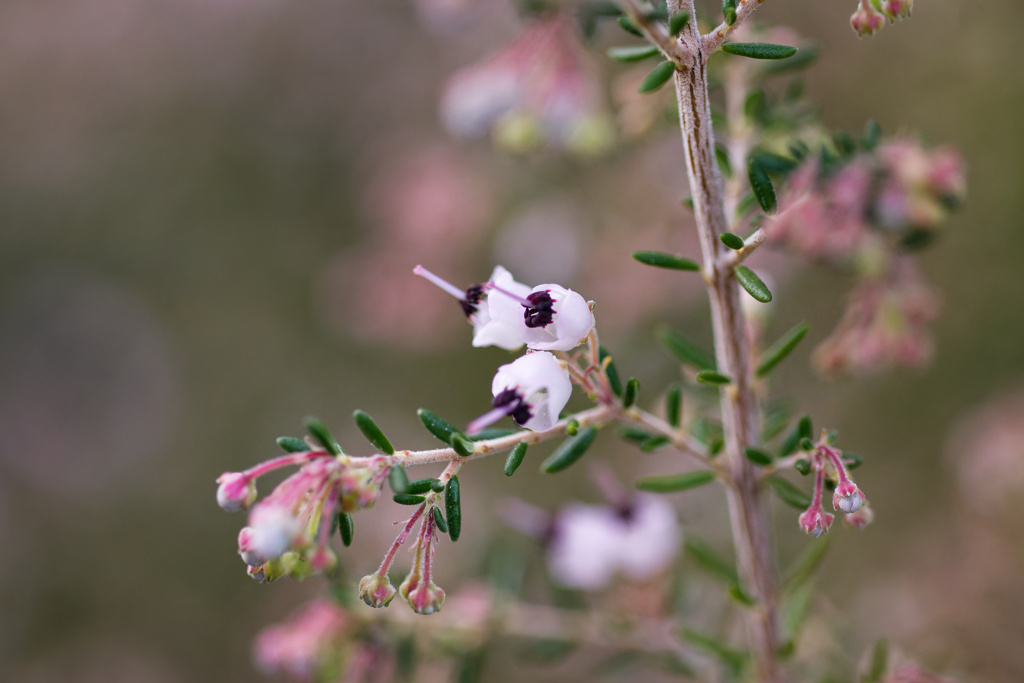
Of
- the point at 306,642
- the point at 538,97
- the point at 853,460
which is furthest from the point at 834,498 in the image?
the point at 538,97

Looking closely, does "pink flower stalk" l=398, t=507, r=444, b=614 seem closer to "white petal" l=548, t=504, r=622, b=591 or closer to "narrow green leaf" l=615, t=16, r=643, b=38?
"narrow green leaf" l=615, t=16, r=643, b=38

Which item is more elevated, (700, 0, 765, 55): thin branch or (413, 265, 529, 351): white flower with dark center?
(700, 0, 765, 55): thin branch

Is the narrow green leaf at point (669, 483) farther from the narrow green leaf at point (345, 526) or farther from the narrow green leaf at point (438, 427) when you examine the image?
the narrow green leaf at point (345, 526)

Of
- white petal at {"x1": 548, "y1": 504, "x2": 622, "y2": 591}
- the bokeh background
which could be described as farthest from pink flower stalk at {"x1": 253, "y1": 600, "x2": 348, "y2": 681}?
white petal at {"x1": 548, "y1": 504, "x2": 622, "y2": 591}

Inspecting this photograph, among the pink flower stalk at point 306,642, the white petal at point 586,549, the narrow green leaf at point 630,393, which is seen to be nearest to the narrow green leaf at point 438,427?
the narrow green leaf at point 630,393

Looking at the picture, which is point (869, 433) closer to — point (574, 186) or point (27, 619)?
point (574, 186)

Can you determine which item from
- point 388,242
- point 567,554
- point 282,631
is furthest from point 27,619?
point 567,554
